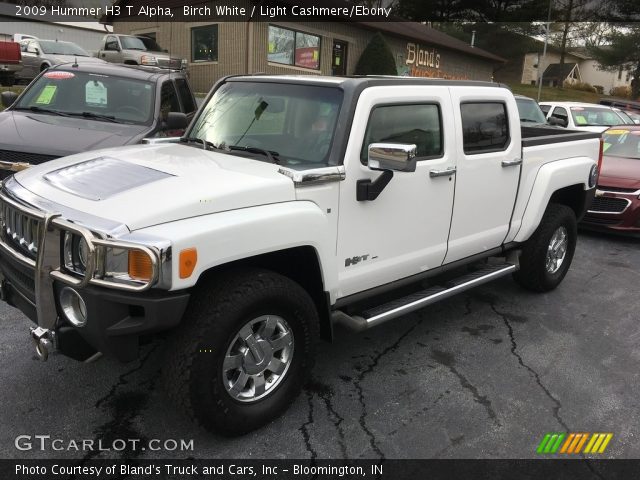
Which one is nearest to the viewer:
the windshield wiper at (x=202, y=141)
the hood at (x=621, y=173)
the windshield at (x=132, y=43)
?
the windshield wiper at (x=202, y=141)

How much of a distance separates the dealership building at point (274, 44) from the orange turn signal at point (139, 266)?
690 inches

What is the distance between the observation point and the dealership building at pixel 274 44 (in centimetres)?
2180

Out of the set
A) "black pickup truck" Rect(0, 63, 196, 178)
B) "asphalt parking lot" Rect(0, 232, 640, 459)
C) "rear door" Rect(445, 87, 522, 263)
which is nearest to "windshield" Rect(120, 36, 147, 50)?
"black pickup truck" Rect(0, 63, 196, 178)

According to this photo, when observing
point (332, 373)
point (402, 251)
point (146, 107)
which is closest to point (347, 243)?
point (402, 251)

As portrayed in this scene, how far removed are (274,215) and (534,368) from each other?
88.8 inches

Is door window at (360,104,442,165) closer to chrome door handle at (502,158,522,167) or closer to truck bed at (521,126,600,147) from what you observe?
chrome door handle at (502,158,522,167)

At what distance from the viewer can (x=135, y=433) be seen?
2973 mm

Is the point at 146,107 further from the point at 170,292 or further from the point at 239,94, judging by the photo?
the point at 170,292

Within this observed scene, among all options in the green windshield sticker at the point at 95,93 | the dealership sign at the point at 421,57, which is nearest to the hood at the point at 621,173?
the green windshield sticker at the point at 95,93

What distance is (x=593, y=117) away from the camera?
13.8 meters

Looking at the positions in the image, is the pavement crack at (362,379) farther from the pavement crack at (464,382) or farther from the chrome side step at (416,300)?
the chrome side step at (416,300)

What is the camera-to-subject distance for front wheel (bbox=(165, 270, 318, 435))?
2672 millimetres

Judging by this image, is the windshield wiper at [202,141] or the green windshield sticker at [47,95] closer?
the windshield wiper at [202,141]

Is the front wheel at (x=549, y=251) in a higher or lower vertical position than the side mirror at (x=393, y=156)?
lower
